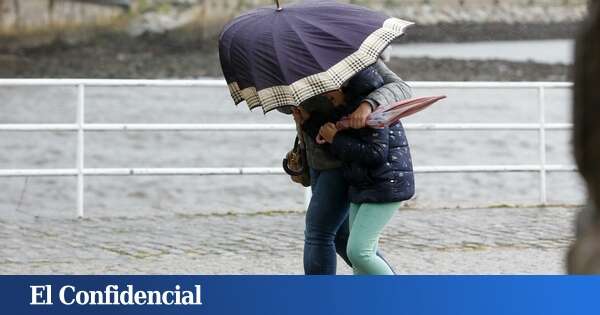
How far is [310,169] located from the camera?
504 centimetres

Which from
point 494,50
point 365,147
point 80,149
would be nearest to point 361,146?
point 365,147

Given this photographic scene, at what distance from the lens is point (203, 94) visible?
156ft

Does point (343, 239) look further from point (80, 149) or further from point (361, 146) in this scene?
point (80, 149)

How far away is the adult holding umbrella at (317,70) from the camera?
457 centimetres

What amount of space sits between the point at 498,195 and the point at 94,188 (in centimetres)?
649

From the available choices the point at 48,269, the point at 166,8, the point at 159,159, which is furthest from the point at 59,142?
the point at 48,269

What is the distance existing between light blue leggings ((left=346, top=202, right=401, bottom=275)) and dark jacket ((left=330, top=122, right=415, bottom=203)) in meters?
0.04

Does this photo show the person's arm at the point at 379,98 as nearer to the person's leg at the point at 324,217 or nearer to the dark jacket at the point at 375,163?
the dark jacket at the point at 375,163

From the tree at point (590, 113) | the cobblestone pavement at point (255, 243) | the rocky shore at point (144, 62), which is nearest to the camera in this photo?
the tree at point (590, 113)

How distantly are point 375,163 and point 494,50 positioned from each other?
173 feet

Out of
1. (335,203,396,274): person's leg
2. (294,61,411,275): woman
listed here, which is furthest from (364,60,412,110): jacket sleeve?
(335,203,396,274): person's leg

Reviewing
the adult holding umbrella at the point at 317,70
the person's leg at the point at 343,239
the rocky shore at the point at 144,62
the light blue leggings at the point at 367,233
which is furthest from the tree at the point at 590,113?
the rocky shore at the point at 144,62

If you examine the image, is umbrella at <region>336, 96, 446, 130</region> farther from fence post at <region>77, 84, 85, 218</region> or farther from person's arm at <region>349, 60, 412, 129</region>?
fence post at <region>77, 84, 85, 218</region>

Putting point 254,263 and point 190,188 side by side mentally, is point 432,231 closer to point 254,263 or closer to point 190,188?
point 254,263
